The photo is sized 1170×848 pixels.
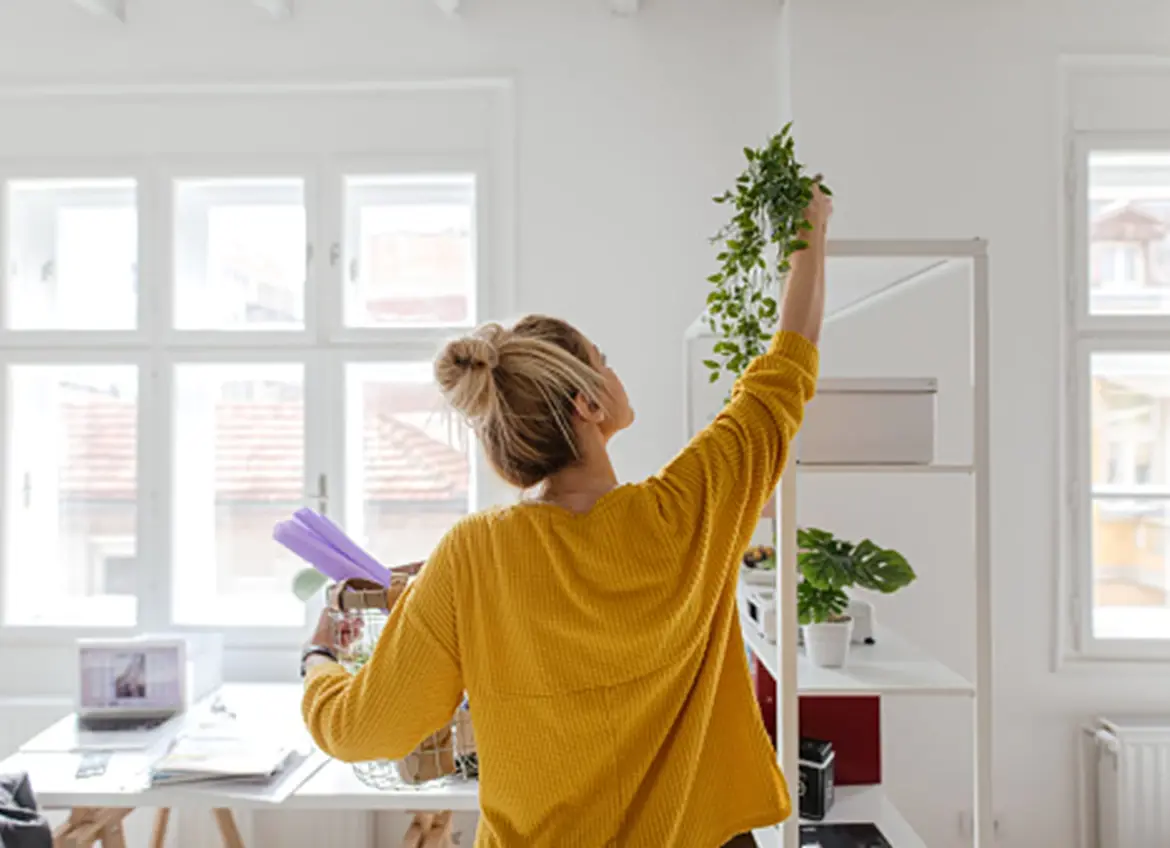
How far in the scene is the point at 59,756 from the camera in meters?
1.88

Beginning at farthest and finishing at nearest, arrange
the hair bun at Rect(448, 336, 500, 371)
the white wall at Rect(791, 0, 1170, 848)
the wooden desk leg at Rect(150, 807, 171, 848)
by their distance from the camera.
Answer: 1. the white wall at Rect(791, 0, 1170, 848)
2. the wooden desk leg at Rect(150, 807, 171, 848)
3. the hair bun at Rect(448, 336, 500, 371)

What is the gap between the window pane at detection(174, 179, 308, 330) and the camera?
103 inches

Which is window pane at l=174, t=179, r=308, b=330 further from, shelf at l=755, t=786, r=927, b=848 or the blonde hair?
shelf at l=755, t=786, r=927, b=848

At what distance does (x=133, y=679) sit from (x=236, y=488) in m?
0.66

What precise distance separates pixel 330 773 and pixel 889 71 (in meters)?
2.34

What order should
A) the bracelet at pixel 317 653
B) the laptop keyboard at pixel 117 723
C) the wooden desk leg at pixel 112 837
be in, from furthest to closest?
1. the laptop keyboard at pixel 117 723
2. the wooden desk leg at pixel 112 837
3. the bracelet at pixel 317 653

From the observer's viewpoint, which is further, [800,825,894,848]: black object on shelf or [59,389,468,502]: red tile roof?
[59,389,468,502]: red tile roof

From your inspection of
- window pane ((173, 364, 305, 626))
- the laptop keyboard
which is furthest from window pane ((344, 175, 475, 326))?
the laptop keyboard

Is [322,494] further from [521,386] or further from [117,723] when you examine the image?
[521,386]

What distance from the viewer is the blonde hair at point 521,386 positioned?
910 millimetres

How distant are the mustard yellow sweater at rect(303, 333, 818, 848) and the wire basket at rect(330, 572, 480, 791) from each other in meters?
0.15

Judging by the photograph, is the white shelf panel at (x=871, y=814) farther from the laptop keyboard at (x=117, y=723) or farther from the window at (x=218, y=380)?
the laptop keyboard at (x=117, y=723)

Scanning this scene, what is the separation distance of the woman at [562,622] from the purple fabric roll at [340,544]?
0.21 metres

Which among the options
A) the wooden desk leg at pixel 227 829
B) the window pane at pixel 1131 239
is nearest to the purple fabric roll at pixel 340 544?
the wooden desk leg at pixel 227 829
